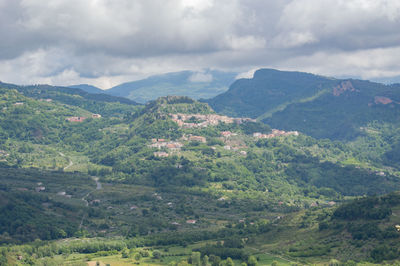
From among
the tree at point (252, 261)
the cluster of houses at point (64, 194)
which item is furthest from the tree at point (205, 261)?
the cluster of houses at point (64, 194)

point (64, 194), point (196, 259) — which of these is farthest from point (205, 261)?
point (64, 194)

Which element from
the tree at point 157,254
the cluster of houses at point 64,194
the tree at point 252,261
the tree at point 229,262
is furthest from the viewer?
the cluster of houses at point 64,194

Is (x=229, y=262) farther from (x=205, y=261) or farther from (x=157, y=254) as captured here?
(x=157, y=254)

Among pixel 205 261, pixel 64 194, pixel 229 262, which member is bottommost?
pixel 205 261

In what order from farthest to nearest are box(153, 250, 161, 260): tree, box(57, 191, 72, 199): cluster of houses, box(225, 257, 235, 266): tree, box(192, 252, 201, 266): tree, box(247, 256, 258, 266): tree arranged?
box(57, 191, 72, 199): cluster of houses < box(153, 250, 161, 260): tree < box(247, 256, 258, 266): tree < box(192, 252, 201, 266): tree < box(225, 257, 235, 266): tree

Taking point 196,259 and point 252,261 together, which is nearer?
point 252,261

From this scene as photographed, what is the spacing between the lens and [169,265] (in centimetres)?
10019

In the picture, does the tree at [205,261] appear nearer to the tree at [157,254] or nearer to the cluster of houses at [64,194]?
the tree at [157,254]

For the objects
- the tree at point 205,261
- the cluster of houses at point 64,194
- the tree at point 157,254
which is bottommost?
the tree at point 157,254

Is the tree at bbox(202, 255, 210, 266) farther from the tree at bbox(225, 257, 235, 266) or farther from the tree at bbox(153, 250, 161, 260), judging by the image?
the tree at bbox(153, 250, 161, 260)

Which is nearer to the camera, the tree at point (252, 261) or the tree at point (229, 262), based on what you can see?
the tree at point (229, 262)

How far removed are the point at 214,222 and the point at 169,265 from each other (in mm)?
50498

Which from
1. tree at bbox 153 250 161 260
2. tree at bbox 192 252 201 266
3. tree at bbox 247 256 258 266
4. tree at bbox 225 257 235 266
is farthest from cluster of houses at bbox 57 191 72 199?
tree at bbox 247 256 258 266

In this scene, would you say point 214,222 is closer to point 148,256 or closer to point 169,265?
point 148,256
